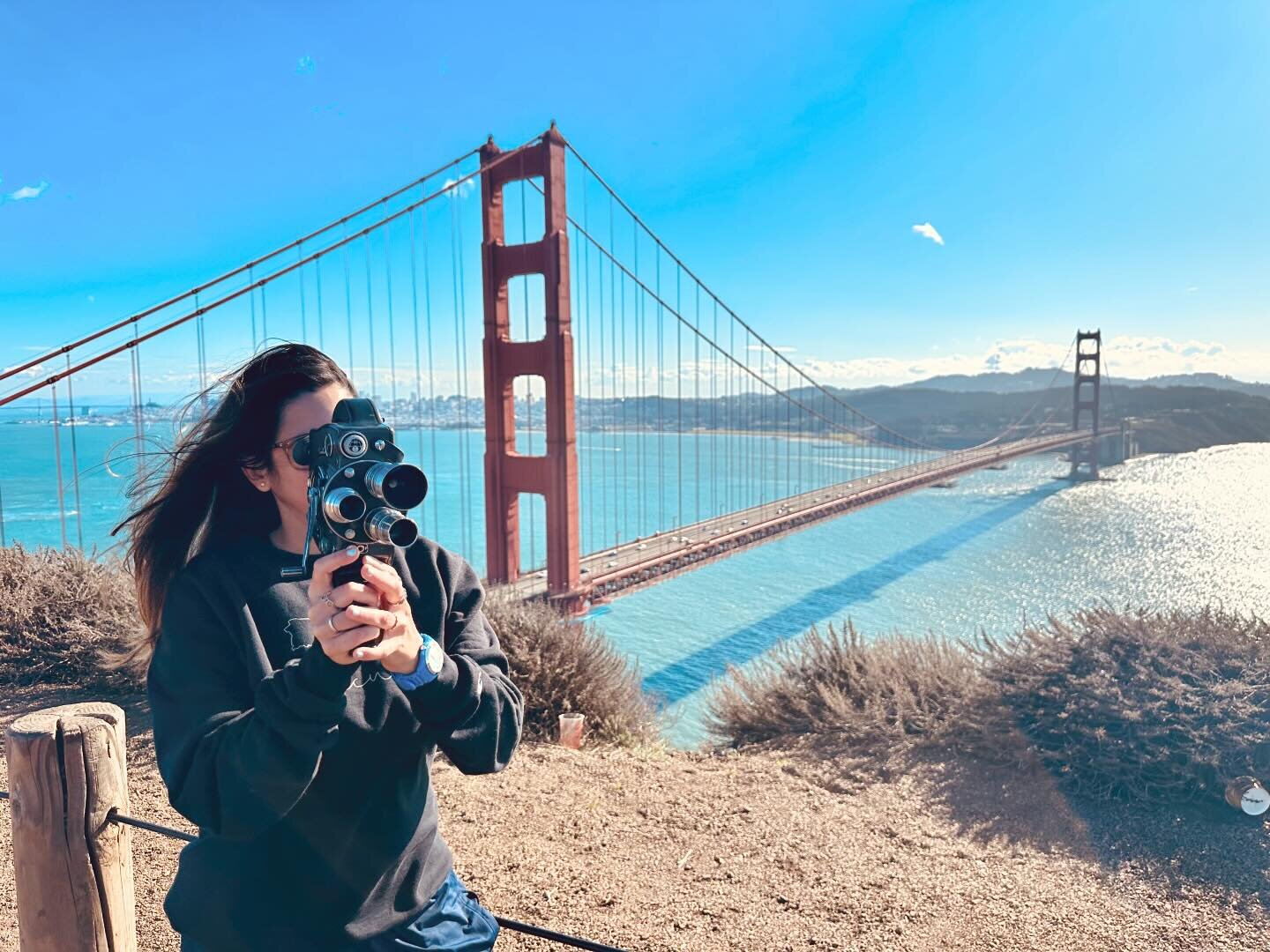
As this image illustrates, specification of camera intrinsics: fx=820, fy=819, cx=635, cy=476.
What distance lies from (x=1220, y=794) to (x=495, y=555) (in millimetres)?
9764

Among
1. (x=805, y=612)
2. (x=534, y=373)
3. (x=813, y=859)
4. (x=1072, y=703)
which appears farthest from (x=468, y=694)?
(x=805, y=612)

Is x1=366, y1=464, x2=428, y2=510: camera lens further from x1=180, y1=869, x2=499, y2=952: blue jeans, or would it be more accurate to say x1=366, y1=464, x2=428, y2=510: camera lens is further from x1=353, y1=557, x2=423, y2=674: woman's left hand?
x1=180, y1=869, x2=499, y2=952: blue jeans

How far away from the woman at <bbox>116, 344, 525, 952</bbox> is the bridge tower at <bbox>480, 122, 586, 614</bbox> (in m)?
10.2

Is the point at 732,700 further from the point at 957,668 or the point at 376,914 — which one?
the point at 376,914

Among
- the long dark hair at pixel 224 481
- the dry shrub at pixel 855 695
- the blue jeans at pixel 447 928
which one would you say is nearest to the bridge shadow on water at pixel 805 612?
the dry shrub at pixel 855 695

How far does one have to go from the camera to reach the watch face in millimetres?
1082

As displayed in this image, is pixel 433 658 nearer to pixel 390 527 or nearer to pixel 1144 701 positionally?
pixel 390 527

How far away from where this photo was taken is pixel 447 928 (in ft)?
4.28

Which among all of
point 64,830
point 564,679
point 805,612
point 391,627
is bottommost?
point 805,612

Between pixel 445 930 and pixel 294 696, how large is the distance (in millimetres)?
583

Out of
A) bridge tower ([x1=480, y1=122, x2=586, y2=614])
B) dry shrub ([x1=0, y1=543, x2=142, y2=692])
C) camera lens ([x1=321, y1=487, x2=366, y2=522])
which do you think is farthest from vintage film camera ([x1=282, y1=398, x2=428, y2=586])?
bridge tower ([x1=480, y1=122, x2=586, y2=614])

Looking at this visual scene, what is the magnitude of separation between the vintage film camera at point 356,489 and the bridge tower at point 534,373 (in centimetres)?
1045

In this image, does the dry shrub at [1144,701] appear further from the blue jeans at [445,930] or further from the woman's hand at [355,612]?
the woman's hand at [355,612]

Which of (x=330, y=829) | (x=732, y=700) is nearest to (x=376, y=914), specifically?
(x=330, y=829)
